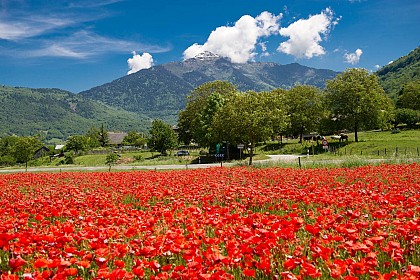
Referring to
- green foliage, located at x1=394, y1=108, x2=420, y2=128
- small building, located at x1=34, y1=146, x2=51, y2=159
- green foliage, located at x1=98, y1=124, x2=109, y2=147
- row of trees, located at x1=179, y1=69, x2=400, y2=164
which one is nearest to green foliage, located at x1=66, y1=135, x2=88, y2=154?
small building, located at x1=34, y1=146, x2=51, y2=159

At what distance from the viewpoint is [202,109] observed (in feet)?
202

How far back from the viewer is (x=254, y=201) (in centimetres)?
888

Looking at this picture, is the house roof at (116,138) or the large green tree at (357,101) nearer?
the large green tree at (357,101)

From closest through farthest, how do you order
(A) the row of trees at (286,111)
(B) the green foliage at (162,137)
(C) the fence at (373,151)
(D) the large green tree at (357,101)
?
(A) the row of trees at (286,111), (C) the fence at (373,151), (D) the large green tree at (357,101), (B) the green foliage at (162,137)

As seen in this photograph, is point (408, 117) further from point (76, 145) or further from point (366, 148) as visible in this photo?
point (76, 145)

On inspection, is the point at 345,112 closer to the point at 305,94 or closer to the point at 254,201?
the point at 305,94

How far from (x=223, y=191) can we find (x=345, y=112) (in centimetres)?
4971

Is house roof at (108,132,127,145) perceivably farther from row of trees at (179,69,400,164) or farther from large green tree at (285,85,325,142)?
large green tree at (285,85,325,142)

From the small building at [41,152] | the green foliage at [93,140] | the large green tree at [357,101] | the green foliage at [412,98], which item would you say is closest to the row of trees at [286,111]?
the large green tree at [357,101]

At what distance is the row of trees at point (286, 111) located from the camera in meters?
41.9

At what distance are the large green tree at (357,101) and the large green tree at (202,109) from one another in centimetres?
1847

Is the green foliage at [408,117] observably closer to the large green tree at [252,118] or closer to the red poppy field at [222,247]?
the large green tree at [252,118]

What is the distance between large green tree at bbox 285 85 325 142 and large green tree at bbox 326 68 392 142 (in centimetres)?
725

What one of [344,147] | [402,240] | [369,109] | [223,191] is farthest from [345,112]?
[402,240]
